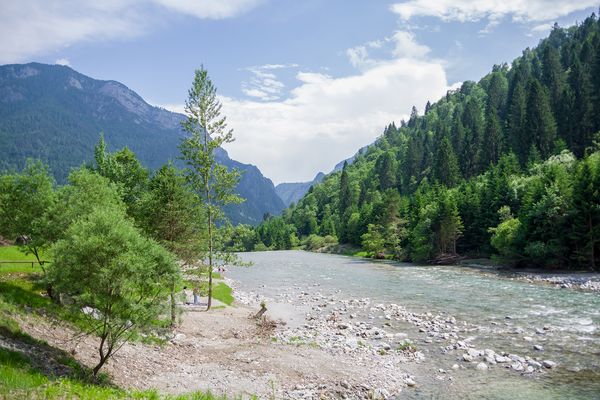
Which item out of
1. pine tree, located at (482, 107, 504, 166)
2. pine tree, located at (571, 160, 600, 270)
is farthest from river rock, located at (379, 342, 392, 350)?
pine tree, located at (482, 107, 504, 166)

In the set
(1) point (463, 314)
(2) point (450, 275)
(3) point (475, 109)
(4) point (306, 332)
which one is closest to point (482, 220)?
(2) point (450, 275)

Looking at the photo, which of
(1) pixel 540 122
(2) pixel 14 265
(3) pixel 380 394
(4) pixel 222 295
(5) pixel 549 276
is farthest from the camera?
(1) pixel 540 122

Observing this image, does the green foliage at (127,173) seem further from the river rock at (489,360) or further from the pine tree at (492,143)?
the pine tree at (492,143)

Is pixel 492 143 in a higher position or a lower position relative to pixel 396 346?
higher

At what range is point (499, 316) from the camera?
33.2m

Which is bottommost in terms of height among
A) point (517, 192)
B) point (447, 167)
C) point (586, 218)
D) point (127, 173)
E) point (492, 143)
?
point (586, 218)

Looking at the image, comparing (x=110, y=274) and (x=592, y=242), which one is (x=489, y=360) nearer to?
(x=110, y=274)

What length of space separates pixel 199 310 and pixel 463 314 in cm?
2241

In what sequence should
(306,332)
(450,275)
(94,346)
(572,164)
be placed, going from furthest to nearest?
(572,164), (450,275), (306,332), (94,346)

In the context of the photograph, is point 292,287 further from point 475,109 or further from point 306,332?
point 475,109

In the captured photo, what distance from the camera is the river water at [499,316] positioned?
62.2 ft

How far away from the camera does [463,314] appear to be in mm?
34594

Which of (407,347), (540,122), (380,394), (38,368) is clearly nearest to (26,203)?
(38,368)

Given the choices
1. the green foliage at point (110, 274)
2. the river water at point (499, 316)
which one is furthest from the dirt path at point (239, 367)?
the green foliage at point (110, 274)
